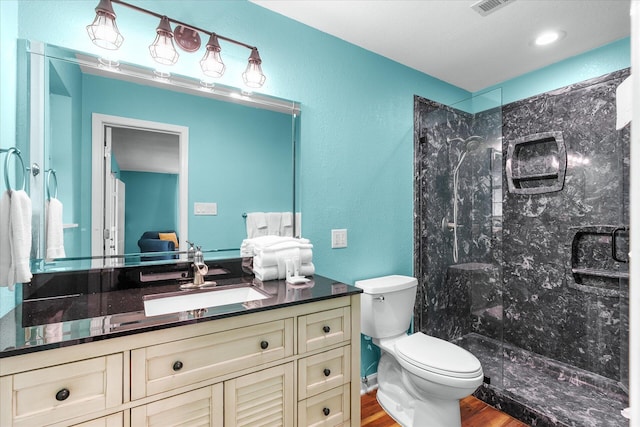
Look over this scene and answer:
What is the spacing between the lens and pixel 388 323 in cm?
207

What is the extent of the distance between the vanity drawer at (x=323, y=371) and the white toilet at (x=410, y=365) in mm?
499

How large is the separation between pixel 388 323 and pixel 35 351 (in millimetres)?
1754

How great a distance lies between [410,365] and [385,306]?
1.32 feet

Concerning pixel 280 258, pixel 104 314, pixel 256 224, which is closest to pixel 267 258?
pixel 280 258

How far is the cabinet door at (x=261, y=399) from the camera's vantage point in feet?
3.83

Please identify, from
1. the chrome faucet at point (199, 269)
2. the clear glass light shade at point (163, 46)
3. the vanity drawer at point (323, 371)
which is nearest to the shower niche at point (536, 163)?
the vanity drawer at point (323, 371)

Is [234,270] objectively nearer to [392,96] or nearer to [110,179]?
[110,179]

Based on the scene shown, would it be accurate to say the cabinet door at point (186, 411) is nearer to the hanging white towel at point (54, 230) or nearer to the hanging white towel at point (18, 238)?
the hanging white towel at point (18, 238)

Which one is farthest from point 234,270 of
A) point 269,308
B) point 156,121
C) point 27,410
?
point 27,410

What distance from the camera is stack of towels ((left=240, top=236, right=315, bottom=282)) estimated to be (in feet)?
5.40

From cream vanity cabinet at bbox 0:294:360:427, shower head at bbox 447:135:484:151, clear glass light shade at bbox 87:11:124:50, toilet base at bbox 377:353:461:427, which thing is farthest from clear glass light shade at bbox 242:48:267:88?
toilet base at bbox 377:353:461:427

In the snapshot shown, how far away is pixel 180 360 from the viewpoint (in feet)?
3.51

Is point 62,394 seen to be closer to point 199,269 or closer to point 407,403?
point 199,269

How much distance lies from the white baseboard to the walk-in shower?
0.55 meters
